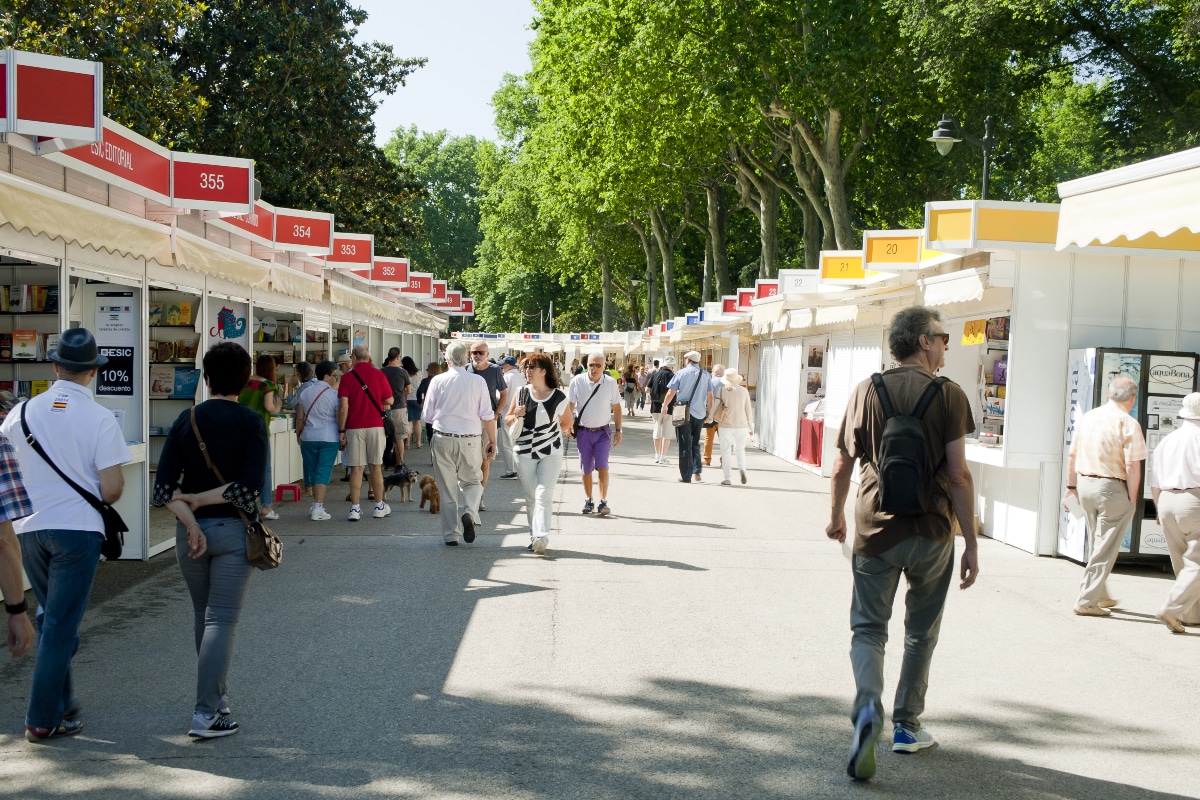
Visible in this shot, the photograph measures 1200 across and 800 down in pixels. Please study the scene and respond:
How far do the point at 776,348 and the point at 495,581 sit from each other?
14.5 meters

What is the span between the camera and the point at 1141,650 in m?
6.82

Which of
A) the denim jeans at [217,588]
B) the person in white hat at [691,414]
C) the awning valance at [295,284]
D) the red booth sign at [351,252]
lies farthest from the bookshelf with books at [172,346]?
the denim jeans at [217,588]

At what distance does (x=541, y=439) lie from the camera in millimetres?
9422

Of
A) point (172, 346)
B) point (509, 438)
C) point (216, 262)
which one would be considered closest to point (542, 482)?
point (216, 262)

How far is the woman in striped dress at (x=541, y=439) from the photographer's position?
9.43 meters

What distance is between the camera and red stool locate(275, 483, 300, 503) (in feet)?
43.2

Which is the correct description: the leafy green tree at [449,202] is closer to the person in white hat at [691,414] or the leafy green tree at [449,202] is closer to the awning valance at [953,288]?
the person in white hat at [691,414]

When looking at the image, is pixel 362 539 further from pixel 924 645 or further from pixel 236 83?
pixel 236 83

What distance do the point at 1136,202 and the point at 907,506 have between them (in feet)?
10.7

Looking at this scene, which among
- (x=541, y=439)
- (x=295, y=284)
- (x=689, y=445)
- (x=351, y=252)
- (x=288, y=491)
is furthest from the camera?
(x=351, y=252)

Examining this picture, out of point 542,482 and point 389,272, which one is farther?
point 389,272

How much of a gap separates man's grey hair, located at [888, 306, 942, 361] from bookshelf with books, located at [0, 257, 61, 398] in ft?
26.4

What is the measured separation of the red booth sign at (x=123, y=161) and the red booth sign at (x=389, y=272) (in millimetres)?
11486

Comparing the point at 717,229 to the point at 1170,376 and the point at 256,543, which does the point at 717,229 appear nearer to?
the point at 1170,376
